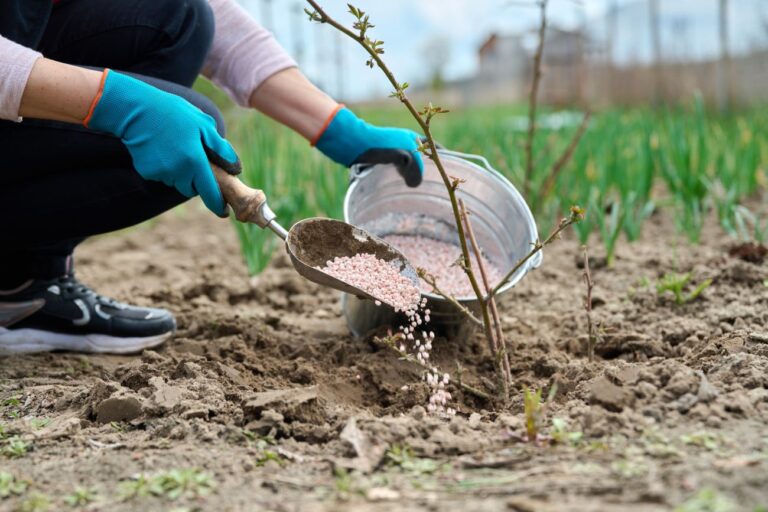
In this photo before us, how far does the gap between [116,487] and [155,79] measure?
3.13 feet

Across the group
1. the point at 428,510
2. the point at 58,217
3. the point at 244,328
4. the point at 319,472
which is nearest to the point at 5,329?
the point at 58,217

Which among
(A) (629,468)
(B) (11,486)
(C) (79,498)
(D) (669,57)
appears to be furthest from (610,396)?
(D) (669,57)

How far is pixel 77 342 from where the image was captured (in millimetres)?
A: 1936

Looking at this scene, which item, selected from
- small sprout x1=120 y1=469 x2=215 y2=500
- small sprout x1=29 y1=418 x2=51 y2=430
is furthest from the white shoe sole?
small sprout x1=120 y1=469 x2=215 y2=500

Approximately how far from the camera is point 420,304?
162cm

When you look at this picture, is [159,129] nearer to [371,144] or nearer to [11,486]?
[371,144]

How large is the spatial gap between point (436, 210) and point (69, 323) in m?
0.97

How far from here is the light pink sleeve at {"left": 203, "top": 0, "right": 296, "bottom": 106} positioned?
1969mm

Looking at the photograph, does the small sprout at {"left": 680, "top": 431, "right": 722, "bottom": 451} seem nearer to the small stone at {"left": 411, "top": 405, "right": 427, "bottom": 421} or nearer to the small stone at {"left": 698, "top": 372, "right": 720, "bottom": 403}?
the small stone at {"left": 698, "top": 372, "right": 720, "bottom": 403}

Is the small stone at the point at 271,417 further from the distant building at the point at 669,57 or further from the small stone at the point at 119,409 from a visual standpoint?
the distant building at the point at 669,57

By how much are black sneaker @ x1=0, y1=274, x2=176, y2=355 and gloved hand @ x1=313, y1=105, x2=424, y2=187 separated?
24.2 inches

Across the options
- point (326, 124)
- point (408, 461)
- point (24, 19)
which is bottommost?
point (408, 461)

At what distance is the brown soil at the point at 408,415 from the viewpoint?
3.41 ft

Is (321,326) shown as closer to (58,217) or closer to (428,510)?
(58,217)
